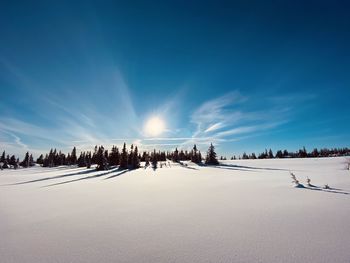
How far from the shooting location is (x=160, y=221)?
6223 millimetres

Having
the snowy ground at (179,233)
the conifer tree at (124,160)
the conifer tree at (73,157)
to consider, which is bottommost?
the snowy ground at (179,233)

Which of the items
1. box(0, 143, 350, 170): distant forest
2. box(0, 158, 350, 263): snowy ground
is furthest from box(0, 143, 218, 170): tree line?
box(0, 158, 350, 263): snowy ground

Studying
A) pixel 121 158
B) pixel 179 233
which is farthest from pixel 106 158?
pixel 179 233

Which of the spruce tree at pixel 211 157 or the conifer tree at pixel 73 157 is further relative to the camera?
the conifer tree at pixel 73 157

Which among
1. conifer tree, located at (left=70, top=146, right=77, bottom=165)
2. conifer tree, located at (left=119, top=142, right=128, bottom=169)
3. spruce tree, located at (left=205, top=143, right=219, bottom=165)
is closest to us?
conifer tree, located at (left=119, top=142, right=128, bottom=169)

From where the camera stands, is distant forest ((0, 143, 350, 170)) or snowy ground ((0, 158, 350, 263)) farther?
distant forest ((0, 143, 350, 170))

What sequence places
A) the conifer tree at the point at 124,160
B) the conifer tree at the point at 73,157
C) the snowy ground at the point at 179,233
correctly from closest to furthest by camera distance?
the snowy ground at the point at 179,233
the conifer tree at the point at 124,160
the conifer tree at the point at 73,157

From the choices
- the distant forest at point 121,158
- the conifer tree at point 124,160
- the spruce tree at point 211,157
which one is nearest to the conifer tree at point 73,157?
the distant forest at point 121,158

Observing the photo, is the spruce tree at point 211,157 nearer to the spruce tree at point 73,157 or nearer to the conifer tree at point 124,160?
the conifer tree at point 124,160

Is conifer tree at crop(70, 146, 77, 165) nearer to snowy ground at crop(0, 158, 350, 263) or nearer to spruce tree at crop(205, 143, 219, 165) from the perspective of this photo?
spruce tree at crop(205, 143, 219, 165)

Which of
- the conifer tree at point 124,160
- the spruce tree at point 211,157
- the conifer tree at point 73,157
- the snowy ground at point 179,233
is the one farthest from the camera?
the conifer tree at point 73,157

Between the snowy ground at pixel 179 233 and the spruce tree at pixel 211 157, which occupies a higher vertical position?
the spruce tree at pixel 211 157

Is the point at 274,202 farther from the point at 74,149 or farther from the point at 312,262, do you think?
the point at 74,149

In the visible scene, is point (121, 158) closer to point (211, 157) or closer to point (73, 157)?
point (211, 157)
